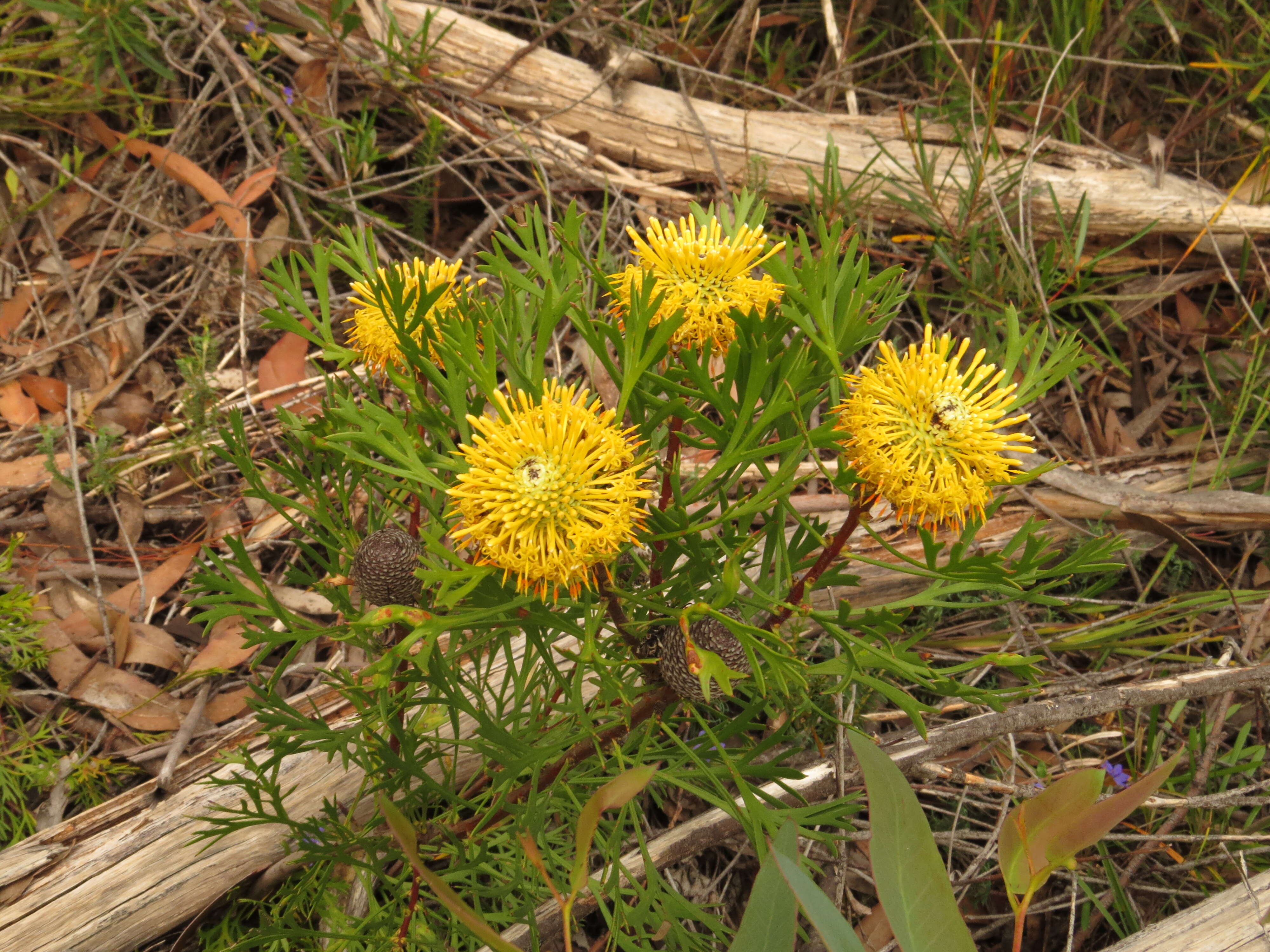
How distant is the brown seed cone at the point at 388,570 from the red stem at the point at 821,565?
1.94 ft

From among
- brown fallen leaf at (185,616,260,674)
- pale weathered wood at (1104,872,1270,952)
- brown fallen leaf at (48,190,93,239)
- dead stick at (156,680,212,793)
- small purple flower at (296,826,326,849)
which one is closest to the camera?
pale weathered wood at (1104,872,1270,952)

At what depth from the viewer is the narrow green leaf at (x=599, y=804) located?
0.90 metres

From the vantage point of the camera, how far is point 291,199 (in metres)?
2.90

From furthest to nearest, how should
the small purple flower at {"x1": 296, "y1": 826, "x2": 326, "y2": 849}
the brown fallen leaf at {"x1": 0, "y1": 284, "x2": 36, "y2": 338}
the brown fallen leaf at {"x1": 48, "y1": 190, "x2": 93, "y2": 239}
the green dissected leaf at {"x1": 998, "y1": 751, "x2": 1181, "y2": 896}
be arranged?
the brown fallen leaf at {"x1": 48, "y1": 190, "x2": 93, "y2": 239} → the brown fallen leaf at {"x1": 0, "y1": 284, "x2": 36, "y2": 338} → the small purple flower at {"x1": 296, "y1": 826, "x2": 326, "y2": 849} → the green dissected leaf at {"x1": 998, "y1": 751, "x2": 1181, "y2": 896}

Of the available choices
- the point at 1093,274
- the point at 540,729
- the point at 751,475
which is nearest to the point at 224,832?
the point at 540,729

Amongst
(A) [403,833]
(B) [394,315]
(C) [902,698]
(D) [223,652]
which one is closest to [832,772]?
(C) [902,698]

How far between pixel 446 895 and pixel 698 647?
0.48 m

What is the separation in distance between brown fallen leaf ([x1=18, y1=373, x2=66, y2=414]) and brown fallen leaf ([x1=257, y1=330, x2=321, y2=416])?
1.98 feet

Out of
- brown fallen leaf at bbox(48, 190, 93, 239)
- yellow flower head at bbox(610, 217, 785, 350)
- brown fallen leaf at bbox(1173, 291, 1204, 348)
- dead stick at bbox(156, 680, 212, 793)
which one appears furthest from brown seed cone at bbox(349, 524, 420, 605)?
brown fallen leaf at bbox(1173, 291, 1204, 348)

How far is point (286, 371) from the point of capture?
2.80 meters

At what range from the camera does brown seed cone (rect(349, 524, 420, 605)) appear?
1.41 meters

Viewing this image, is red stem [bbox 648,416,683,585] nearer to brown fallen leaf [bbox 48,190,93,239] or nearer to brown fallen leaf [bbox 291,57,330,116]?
brown fallen leaf [bbox 291,57,330,116]

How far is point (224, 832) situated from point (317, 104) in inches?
95.8

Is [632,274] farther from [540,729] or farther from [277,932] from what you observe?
[277,932]
